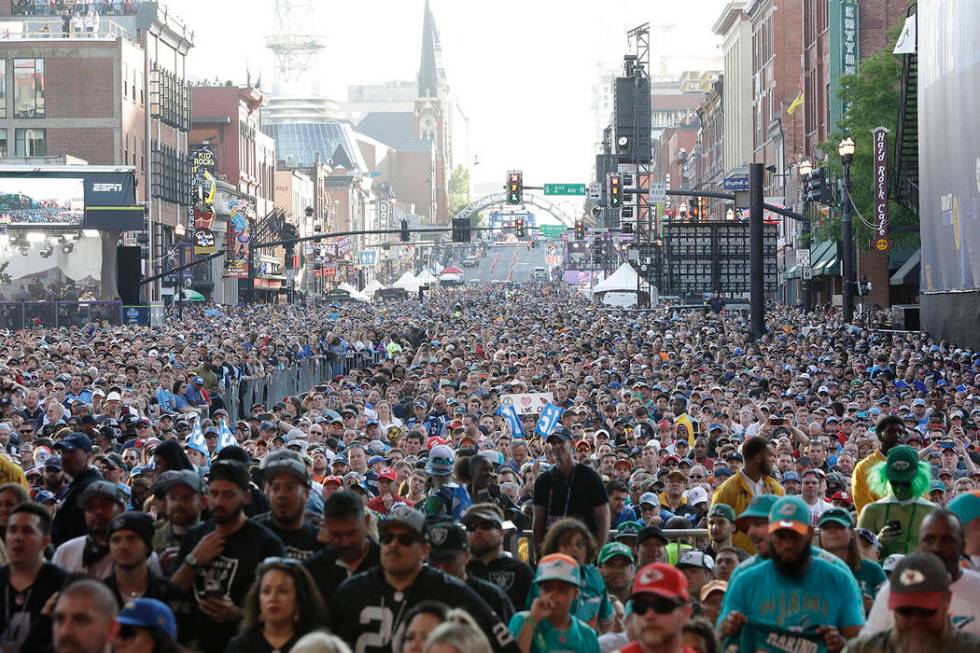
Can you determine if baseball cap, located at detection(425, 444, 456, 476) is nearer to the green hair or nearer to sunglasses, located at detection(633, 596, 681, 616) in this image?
the green hair

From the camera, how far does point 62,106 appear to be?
78.9 metres

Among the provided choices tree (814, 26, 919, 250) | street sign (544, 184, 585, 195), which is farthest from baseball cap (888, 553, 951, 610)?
street sign (544, 184, 585, 195)

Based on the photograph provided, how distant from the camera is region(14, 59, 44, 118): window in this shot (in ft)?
258

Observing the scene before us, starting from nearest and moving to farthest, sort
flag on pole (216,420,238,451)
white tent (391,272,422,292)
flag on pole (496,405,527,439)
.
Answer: flag on pole (216,420,238,451), flag on pole (496,405,527,439), white tent (391,272,422,292)

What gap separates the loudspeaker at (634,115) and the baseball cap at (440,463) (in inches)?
2507

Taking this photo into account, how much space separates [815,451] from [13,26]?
240 feet

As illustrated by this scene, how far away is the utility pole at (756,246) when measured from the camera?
3942cm

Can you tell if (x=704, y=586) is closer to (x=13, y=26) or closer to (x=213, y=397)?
(x=213, y=397)

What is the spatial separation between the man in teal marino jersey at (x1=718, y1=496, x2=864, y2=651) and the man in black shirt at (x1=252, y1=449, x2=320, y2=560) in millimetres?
2244

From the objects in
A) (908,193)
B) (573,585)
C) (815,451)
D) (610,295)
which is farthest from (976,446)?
(610,295)

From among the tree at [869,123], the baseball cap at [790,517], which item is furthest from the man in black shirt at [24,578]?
the tree at [869,123]

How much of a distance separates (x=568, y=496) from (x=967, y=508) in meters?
3.61

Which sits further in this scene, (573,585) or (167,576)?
(167,576)

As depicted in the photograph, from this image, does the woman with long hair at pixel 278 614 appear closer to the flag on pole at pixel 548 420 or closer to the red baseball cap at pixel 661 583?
the red baseball cap at pixel 661 583
